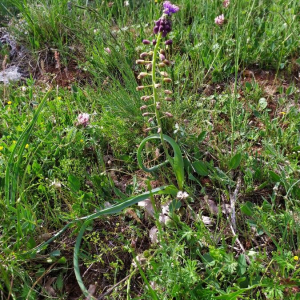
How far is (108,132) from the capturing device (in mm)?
1909

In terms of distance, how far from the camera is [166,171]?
176 cm

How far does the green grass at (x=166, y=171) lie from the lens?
136 cm

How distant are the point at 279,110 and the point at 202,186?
0.72 metres

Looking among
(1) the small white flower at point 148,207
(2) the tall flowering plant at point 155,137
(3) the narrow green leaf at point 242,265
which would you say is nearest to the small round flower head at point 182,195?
(2) the tall flowering plant at point 155,137

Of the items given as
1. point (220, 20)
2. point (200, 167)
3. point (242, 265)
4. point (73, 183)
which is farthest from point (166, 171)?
point (220, 20)

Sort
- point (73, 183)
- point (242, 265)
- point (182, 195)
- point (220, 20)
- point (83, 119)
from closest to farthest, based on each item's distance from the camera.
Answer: point (242, 265), point (182, 195), point (73, 183), point (83, 119), point (220, 20)

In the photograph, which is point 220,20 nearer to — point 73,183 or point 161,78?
point 161,78

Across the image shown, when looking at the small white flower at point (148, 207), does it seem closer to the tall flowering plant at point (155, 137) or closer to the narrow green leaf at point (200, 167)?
the tall flowering plant at point (155, 137)

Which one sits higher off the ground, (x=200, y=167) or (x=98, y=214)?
(x=98, y=214)

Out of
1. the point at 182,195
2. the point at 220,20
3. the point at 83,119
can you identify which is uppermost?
the point at 220,20

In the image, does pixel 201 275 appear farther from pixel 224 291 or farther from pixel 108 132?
pixel 108 132

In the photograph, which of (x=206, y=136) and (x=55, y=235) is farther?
(x=206, y=136)

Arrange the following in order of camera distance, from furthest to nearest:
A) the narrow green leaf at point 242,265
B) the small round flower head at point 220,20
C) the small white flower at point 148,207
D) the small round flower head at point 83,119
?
1. the small round flower head at point 220,20
2. the small round flower head at point 83,119
3. the small white flower at point 148,207
4. the narrow green leaf at point 242,265

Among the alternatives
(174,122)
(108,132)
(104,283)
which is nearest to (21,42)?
(108,132)
